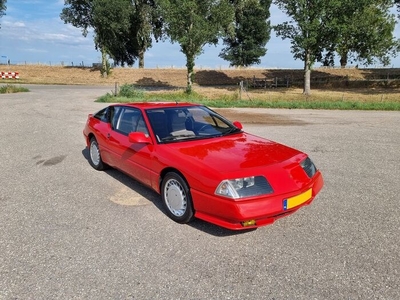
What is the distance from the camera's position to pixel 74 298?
2.51m

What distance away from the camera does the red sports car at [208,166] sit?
3168mm

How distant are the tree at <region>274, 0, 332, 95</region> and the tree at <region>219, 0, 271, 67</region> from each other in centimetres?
2440

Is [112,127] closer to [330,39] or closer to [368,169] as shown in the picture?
[368,169]

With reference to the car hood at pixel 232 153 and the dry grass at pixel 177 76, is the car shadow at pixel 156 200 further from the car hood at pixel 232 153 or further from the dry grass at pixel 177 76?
the dry grass at pixel 177 76

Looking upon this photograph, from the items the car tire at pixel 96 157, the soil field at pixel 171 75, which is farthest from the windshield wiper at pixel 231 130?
the soil field at pixel 171 75

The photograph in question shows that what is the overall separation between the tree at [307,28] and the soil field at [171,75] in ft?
44.6

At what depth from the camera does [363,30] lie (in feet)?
89.5

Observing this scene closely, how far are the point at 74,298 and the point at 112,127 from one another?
315 centimetres

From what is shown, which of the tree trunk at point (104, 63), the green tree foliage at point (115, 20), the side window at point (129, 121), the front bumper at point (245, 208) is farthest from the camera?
the tree trunk at point (104, 63)

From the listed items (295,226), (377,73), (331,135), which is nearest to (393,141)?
(331,135)

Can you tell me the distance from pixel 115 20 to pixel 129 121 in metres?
39.6

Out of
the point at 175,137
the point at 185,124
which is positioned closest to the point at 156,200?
the point at 175,137

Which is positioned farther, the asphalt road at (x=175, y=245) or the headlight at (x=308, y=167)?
the headlight at (x=308, y=167)

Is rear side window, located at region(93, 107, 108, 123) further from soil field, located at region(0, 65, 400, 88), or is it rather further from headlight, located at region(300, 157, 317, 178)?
soil field, located at region(0, 65, 400, 88)
